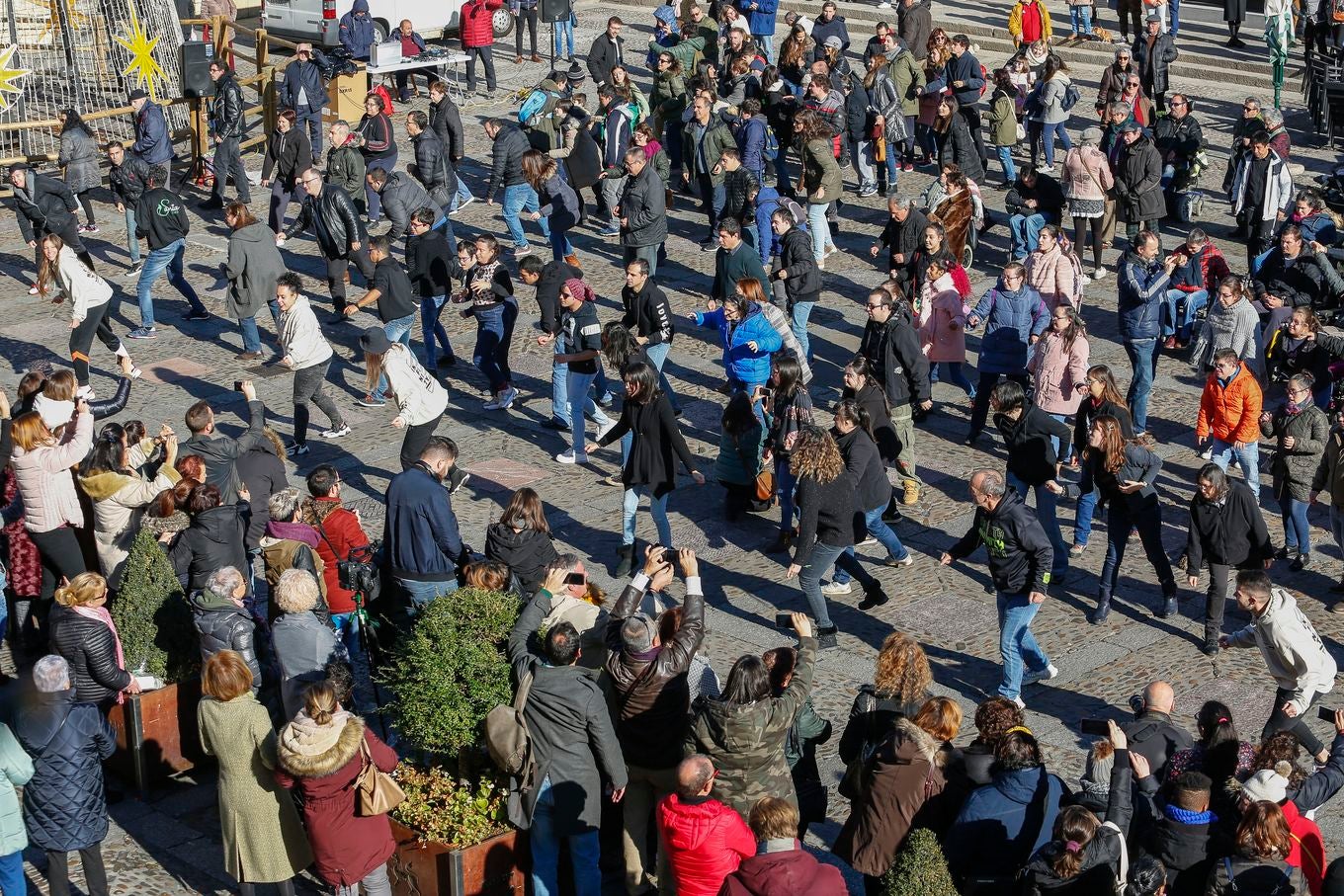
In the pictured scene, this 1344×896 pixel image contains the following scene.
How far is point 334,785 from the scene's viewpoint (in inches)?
327

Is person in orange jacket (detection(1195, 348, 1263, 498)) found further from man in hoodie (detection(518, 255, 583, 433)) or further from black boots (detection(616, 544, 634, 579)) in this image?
man in hoodie (detection(518, 255, 583, 433))

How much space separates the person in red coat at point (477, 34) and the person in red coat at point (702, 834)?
21.4 m

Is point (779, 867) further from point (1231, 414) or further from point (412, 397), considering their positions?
point (412, 397)

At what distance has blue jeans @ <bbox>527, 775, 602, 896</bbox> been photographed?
861 cm

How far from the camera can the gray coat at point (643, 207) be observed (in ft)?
57.8

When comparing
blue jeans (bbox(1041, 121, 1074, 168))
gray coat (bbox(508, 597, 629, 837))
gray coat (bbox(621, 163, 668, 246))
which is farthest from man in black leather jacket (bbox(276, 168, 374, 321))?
gray coat (bbox(508, 597, 629, 837))

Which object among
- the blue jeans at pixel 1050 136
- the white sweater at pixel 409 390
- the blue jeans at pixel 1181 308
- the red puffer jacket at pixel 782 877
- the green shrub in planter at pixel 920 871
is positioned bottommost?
the blue jeans at pixel 1181 308

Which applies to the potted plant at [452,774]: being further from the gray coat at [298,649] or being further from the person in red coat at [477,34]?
the person in red coat at [477,34]

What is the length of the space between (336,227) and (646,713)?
1046 cm

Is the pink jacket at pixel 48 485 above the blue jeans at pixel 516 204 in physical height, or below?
above

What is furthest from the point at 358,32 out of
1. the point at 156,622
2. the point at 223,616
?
the point at 223,616

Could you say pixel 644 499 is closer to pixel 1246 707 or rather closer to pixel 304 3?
pixel 1246 707

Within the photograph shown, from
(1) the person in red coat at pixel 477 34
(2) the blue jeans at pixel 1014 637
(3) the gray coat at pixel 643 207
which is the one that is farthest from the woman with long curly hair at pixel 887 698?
(1) the person in red coat at pixel 477 34

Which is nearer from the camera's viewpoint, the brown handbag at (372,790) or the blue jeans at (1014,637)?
the brown handbag at (372,790)
